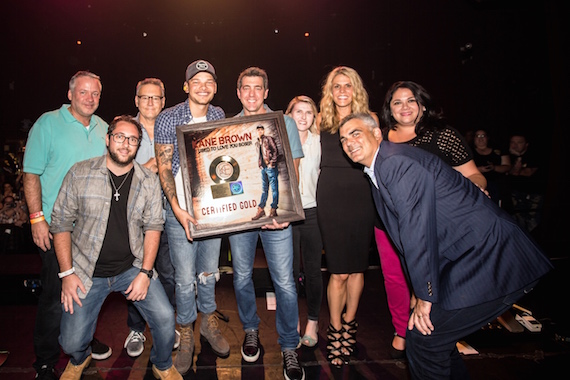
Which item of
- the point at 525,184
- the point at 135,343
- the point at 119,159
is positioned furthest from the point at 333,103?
the point at 525,184

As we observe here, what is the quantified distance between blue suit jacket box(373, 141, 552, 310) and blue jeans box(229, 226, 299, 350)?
46.1 inches

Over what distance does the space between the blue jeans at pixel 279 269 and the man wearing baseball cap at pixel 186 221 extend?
26cm

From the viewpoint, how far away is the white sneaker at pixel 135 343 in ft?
10.3

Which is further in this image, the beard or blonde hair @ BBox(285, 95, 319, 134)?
blonde hair @ BBox(285, 95, 319, 134)

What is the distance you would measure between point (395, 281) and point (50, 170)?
10.6 ft

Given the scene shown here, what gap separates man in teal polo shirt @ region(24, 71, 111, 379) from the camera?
Answer: 8.71 ft

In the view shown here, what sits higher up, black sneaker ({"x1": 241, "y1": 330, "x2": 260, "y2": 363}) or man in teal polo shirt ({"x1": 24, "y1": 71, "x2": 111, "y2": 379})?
man in teal polo shirt ({"x1": 24, "y1": 71, "x2": 111, "y2": 379})

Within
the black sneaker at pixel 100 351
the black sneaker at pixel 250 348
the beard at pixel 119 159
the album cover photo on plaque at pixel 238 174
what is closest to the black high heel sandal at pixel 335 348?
the black sneaker at pixel 250 348

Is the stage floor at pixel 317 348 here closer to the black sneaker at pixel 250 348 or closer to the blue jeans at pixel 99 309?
the black sneaker at pixel 250 348

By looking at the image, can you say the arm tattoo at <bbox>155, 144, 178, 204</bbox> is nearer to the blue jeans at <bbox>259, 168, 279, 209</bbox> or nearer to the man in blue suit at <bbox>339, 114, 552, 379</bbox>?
the blue jeans at <bbox>259, 168, 279, 209</bbox>

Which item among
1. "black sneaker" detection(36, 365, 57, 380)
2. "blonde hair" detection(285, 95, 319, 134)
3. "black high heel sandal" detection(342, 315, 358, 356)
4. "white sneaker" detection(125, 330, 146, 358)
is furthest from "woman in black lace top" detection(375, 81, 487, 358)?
"black sneaker" detection(36, 365, 57, 380)

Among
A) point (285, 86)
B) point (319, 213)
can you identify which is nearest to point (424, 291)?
point (319, 213)

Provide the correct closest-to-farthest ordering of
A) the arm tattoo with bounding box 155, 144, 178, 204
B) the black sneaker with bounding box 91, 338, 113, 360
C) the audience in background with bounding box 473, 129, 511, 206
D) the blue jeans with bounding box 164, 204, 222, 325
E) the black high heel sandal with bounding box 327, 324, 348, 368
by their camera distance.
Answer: the arm tattoo with bounding box 155, 144, 178, 204 < the blue jeans with bounding box 164, 204, 222, 325 < the black high heel sandal with bounding box 327, 324, 348, 368 < the black sneaker with bounding box 91, 338, 113, 360 < the audience in background with bounding box 473, 129, 511, 206

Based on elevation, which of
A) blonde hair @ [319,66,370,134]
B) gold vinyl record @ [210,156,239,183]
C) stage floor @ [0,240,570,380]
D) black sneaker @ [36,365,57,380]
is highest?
blonde hair @ [319,66,370,134]
